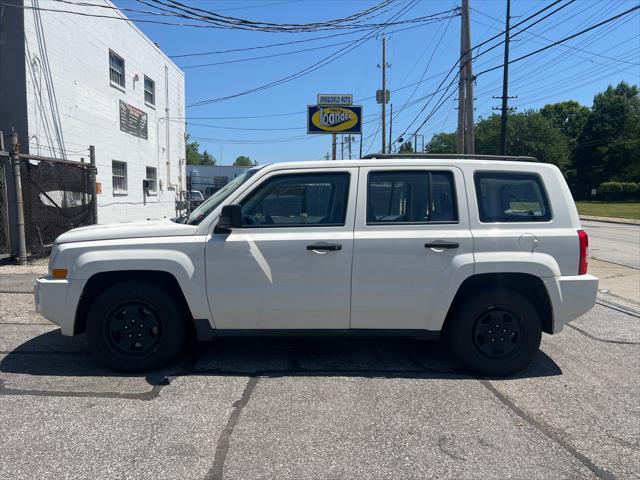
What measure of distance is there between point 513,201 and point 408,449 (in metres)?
2.40

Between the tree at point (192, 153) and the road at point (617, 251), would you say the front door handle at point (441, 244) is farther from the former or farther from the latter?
the tree at point (192, 153)

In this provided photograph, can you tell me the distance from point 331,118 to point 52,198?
870cm

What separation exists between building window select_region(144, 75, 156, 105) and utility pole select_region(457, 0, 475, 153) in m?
12.2

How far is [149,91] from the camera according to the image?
66.2 ft

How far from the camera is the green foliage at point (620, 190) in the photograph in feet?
215

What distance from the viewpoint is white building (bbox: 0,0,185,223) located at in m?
11.0

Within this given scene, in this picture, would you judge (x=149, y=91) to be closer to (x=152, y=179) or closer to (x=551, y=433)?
(x=152, y=179)

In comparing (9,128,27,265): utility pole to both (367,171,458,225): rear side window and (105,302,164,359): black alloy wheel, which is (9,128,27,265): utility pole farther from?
(367,171,458,225): rear side window

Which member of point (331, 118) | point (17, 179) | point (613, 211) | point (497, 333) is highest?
point (331, 118)

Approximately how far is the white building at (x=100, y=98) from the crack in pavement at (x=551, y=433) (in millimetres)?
11288

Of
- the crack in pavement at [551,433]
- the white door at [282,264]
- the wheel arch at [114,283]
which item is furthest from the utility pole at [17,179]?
the crack in pavement at [551,433]

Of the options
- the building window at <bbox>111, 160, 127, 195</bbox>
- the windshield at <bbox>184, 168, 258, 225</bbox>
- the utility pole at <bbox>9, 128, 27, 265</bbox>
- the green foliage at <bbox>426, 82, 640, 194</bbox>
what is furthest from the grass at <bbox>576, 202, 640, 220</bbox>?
the windshield at <bbox>184, 168, 258, 225</bbox>

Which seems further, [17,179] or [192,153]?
[192,153]

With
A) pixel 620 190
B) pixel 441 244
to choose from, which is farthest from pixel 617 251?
pixel 620 190
